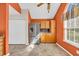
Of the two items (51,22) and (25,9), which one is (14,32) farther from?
(51,22)

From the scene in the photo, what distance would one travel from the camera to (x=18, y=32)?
829 centimetres

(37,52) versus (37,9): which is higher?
(37,9)

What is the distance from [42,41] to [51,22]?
5.09ft

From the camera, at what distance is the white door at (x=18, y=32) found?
8.15 metres

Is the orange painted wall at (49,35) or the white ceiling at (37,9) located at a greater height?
the white ceiling at (37,9)

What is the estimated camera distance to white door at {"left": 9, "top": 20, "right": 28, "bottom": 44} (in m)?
8.15

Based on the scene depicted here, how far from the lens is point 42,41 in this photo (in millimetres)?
9078

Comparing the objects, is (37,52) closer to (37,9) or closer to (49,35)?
(37,9)

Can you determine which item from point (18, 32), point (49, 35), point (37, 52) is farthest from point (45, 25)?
point (37, 52)

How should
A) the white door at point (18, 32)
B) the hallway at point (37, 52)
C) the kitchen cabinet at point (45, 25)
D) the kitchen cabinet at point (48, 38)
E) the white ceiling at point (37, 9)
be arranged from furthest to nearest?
the kitchen cabinet at point (45, 25), the kitchen cabinet at point (48, 38), the white door at point (18, 32), the white ceiling at point (37, 9), the hallway at point (37, 52)

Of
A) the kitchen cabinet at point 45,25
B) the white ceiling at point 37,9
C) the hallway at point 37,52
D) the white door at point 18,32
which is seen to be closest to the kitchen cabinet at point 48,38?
the kitchen cabinet at point 45,25

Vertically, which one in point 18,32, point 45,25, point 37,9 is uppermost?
point 37,9

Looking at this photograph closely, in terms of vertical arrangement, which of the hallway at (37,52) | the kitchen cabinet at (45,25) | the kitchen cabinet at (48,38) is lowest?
the hallway at (37,52)

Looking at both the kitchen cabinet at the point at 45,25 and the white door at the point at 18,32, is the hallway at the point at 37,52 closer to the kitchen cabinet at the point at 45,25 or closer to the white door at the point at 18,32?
the white door at the point at 18,32
